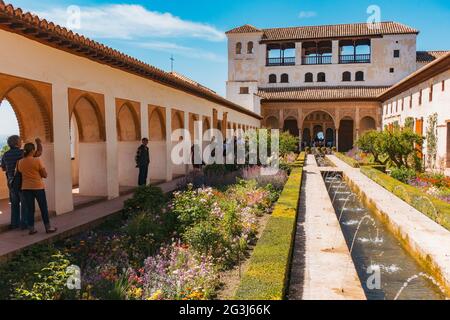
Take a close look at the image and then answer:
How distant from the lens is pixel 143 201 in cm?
866

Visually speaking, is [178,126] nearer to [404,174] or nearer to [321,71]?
[404,174]

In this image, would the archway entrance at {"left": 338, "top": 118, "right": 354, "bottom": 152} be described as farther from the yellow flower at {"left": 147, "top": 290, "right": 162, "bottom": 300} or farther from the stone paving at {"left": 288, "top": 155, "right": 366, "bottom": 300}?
the yellow flower at {"left": 147, "top": 290, "right": 162, "bottom": 300}

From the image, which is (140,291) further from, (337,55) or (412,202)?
(337,55)

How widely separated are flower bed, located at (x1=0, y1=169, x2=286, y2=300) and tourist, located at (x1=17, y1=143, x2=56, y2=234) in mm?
720

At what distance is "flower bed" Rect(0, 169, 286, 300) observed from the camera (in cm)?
468

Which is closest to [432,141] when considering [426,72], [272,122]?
[426,72]

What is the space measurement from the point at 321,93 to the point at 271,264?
3621cm

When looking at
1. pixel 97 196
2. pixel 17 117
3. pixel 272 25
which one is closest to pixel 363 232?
pixel 97 196

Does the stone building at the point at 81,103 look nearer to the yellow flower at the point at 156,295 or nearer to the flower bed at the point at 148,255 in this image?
the flower bed at the point at 148,255

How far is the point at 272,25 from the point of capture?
45188 mm

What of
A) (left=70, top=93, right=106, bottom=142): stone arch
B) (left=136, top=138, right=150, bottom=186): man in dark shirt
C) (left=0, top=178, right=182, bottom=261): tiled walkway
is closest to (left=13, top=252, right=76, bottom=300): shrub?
(left=0, top=178, right=182, bottom=261): tiled walkway

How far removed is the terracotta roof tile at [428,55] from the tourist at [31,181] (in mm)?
41016

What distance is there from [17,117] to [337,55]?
3737 cm

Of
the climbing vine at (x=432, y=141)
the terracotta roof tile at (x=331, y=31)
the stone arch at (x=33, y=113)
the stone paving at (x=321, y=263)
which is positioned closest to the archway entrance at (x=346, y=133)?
the terracotta roof tile at (x=331, y=31)
